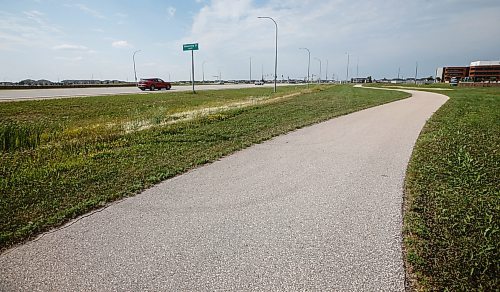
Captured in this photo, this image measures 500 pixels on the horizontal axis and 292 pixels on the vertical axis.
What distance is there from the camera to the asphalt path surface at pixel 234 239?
2.60m

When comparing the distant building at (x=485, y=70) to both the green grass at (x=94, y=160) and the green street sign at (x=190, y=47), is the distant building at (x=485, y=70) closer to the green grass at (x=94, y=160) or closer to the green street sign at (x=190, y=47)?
the green street sign at (x=190, y=47)

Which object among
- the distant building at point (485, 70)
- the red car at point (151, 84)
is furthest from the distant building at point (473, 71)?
the red car at point (151, 84)

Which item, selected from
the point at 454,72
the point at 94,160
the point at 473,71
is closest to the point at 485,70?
the point at 473,71

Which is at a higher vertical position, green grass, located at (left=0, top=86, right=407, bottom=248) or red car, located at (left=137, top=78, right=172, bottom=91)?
red car, located at (left=137, top=78, right=172, bottom=91)

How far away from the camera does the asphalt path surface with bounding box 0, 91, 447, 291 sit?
8.53 feet

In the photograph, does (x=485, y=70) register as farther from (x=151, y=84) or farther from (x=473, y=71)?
(x=151, y=84)

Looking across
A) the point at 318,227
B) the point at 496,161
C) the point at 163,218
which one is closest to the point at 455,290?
the point at 318,227

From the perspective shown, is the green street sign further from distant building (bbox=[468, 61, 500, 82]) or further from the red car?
distant building (bbox=[468, 61, 500, 82])

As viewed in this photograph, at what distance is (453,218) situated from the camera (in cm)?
357

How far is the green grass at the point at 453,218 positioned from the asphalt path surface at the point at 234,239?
7.8 inches

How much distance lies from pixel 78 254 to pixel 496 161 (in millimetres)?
7319

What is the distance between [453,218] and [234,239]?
2.62 meters

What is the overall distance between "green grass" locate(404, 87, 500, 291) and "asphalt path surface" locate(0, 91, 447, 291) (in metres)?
0.20

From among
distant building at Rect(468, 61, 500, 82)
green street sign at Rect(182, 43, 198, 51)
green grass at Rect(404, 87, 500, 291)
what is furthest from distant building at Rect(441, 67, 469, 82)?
green grass at Rect(404, 87, 500, 291)
